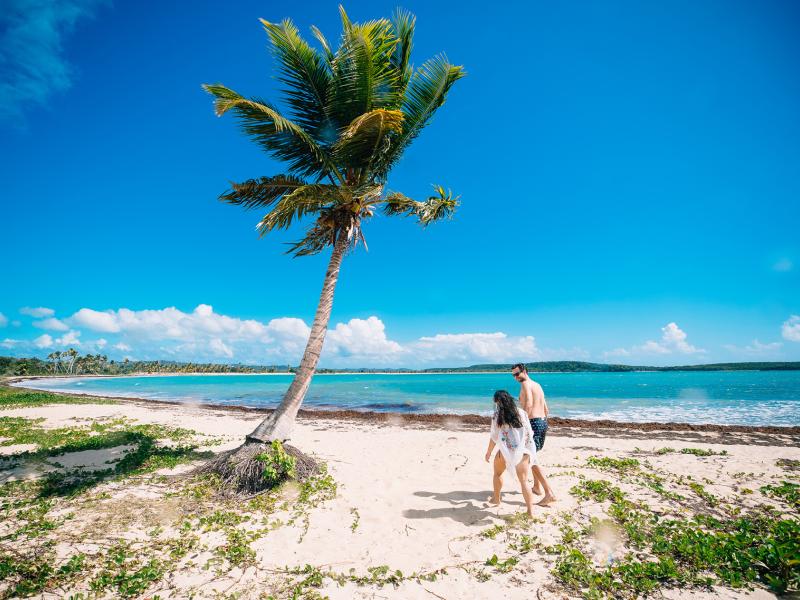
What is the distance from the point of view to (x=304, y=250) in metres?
8.63

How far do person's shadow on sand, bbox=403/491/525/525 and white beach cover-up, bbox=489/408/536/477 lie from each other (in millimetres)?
929

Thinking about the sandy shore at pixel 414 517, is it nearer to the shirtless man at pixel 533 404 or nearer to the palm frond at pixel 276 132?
the shirtless man at pixel 533 404

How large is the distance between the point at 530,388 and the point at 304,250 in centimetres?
603

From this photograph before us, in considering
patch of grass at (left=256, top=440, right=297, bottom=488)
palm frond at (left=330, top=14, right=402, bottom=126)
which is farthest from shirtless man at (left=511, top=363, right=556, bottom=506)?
palm frond at (left=330, top=14, right=402, bottom=126)

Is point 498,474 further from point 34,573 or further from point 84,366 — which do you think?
point 84,366

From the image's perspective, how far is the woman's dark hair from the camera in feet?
18.1

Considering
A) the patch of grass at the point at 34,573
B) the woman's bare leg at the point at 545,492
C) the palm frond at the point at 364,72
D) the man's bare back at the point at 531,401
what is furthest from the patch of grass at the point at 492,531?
the palm frond at the point at 364,72

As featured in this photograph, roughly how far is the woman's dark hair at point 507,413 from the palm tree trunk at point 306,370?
3.80 m

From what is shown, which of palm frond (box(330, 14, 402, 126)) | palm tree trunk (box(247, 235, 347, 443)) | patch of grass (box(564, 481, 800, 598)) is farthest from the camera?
palm tree trunk (box(247, 235, 347, 443))

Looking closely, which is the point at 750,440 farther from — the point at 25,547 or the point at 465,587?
the point at 25,547

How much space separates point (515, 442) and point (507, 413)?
0.48m

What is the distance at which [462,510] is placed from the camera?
602 centimetres

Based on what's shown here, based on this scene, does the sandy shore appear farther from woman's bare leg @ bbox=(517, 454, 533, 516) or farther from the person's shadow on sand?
woman's bare leg @ bbox=(517, 454, 533, 516)

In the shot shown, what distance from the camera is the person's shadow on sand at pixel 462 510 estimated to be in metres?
5.67
